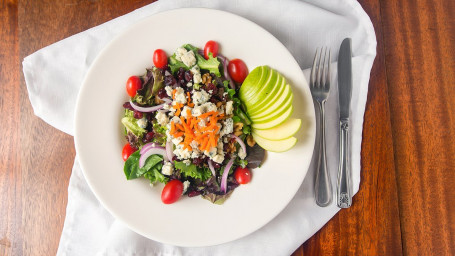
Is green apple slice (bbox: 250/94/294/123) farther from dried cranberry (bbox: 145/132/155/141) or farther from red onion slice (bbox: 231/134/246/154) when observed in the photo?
dried cranberry (bbox: 145/132/155/141)

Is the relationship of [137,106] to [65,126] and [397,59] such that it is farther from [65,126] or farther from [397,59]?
[397,59]

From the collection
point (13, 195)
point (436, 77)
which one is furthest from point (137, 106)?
point (436, 77)

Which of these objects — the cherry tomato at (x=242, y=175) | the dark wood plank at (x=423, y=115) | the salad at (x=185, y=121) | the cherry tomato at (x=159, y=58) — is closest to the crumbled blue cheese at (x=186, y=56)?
the salad at (x=185, y=121)

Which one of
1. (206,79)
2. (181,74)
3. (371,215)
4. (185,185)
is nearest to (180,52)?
(181,74)

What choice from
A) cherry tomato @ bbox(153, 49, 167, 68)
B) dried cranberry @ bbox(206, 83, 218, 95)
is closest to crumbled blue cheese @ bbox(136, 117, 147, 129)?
cherry tomato @ bbox(153, 49, 167, 68)

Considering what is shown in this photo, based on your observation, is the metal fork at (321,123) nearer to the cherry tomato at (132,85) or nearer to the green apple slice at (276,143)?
the green apple slice at (276,143)
